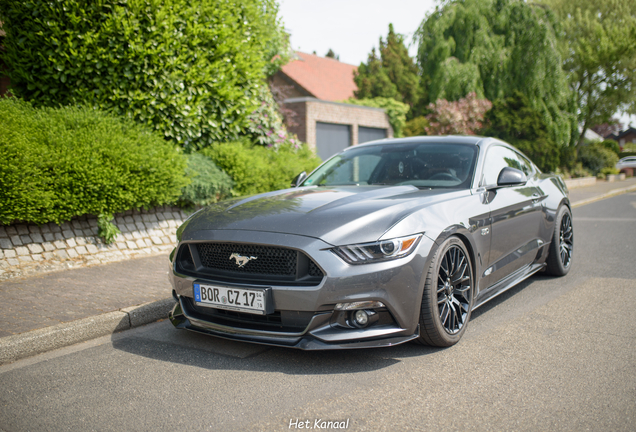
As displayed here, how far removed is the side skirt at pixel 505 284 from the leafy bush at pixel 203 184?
4709 millimetres

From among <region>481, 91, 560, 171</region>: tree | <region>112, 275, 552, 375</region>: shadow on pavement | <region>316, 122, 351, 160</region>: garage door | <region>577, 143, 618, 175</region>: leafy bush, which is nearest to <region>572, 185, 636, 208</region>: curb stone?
<region>481, 91, 560, 171</region>: tree

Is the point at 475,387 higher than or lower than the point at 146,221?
lower

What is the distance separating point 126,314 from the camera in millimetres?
4445

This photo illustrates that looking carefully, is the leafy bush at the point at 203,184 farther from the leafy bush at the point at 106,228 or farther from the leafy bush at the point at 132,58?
the leafy bush at the point at 106,228

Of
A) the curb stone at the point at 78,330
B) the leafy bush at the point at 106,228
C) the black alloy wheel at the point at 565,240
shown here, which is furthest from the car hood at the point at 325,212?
the leafy bush at the point at 106,228

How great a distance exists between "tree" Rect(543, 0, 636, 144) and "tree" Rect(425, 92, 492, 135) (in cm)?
1188

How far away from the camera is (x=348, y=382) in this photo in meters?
3.15

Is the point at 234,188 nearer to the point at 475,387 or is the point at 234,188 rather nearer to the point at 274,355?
the point at 274,355

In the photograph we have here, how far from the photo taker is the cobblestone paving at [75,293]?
171 inches

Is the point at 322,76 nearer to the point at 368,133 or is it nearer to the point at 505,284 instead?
the point at 368,133

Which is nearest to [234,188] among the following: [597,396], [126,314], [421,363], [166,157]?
[166,157]

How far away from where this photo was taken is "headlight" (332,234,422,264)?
3.20 meters

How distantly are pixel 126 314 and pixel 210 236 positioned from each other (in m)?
1.41

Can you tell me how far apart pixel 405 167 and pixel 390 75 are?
31608 millimetres
